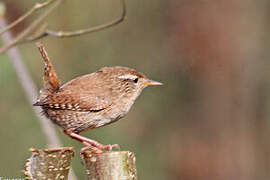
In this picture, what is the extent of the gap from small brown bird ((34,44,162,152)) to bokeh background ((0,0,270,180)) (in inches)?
157

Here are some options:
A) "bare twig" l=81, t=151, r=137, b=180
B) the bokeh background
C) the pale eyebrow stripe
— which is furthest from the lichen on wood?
the bokeh background

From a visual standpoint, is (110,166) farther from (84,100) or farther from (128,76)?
(128,76)

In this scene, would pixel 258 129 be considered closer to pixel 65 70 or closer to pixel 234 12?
pixel 234 12

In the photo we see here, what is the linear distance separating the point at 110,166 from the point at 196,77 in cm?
696

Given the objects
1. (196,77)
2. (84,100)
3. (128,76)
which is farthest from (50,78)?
(196,77)

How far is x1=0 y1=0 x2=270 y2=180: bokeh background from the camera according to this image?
827cm

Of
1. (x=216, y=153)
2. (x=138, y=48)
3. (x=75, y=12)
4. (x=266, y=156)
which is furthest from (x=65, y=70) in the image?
(x=266, y=156)

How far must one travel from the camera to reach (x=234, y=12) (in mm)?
9281

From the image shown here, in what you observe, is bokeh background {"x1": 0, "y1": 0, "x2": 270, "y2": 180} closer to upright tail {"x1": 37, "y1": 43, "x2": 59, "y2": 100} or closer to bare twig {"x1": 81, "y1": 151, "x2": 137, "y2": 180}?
upright tail {"x1": 37, "y1": 43, "x2": 59, "y2": 100}

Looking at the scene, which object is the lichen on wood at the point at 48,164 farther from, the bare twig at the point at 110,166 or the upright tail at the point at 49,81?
the upright tail at the point at 49,81

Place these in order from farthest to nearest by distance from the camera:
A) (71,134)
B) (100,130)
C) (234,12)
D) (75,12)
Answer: (234,12) < (75,12) < (100,130) < (71,134)

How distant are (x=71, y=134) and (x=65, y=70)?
3.98 metres

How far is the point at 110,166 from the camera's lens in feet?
7.34

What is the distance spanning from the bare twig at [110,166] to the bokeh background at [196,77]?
17.9 ft
